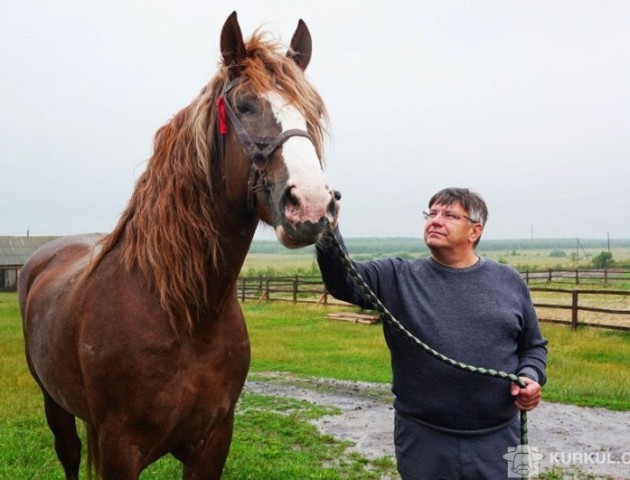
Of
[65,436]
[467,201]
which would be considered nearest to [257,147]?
[467,201]

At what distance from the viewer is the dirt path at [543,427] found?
189 inches

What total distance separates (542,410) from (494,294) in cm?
479

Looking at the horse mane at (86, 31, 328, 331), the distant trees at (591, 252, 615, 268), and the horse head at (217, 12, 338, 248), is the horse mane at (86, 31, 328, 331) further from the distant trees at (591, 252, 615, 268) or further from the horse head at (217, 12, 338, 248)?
the distant trees at (591, 252, 615, 268)

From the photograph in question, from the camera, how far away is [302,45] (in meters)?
2.51

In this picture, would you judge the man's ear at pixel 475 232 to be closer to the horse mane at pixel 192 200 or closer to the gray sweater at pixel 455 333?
the gray sweater at pixel 455 333

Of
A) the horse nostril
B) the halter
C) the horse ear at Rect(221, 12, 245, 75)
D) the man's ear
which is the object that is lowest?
the man's ear

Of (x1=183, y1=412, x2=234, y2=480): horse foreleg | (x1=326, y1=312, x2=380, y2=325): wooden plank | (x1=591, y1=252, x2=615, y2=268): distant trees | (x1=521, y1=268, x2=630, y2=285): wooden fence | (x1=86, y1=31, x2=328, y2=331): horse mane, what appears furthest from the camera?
(x1=591, y1=252, x2=615, y2=268): distant trees

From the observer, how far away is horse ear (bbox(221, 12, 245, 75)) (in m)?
2.21

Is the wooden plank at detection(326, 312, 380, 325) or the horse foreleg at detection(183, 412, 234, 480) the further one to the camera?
the wooden plank at detection(326, 312, 380, 325)

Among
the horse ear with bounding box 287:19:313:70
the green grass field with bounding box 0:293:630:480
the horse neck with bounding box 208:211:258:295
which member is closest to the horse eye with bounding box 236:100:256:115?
the horse neck with bounding box 208:211:258:295

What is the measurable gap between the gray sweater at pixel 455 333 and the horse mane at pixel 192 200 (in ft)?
1.61

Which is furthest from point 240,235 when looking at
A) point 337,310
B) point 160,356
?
point 337,310

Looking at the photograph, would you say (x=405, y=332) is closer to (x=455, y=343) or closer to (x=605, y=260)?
(x=455, y=343)

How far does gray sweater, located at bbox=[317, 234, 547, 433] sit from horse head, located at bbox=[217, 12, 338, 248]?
1.43 ft
